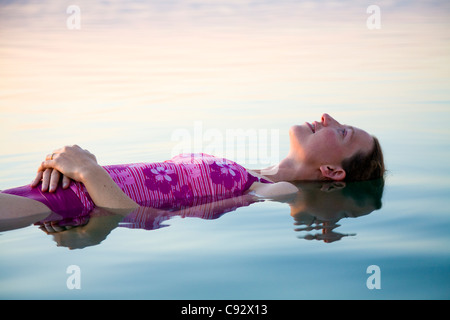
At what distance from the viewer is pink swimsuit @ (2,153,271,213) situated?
4.02 meters

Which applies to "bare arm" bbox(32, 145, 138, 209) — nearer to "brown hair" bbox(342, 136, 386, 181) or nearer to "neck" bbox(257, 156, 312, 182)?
"neck" bbox(257, 156, 312, 182)

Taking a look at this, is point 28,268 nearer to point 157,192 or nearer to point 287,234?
point 157,192

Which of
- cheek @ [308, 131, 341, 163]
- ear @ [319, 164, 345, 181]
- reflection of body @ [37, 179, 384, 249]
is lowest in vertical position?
reflection of body @ [37, 179, 384, 249]

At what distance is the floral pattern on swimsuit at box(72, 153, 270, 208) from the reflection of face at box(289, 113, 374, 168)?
473 millimetres

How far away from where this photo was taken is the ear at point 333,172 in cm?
496

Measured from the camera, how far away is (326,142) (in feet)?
16.1

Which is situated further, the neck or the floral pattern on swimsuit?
the neck

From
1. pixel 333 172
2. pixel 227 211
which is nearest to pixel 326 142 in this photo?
pixel 333 172
